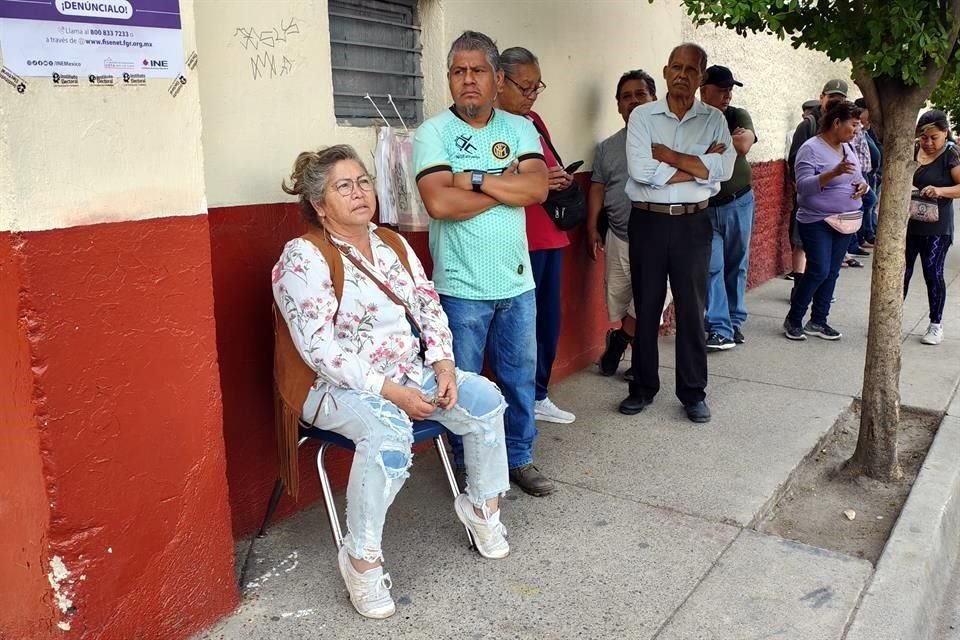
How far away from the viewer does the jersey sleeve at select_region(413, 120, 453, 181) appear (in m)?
3.31

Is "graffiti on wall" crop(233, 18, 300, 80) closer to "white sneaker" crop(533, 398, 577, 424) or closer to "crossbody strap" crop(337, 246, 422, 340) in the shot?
"crossbody strap" crop(337, 246, 422, 340)

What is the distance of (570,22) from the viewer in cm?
507

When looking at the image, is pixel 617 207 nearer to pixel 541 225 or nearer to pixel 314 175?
pixel 541 225

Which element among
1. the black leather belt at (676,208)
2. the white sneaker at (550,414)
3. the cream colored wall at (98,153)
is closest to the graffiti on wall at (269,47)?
the cream colored wall at (98,153)

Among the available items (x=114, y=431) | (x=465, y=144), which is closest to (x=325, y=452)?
(x=114, y=431)

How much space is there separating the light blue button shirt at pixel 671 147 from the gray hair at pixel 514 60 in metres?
0.74

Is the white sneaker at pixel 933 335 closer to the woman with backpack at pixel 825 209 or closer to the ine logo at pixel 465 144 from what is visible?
the woman with backpack at pixel 825 209

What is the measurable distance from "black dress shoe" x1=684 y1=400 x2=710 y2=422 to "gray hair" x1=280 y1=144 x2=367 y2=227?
2422 millimetres

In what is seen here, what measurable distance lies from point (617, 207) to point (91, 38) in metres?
3.44

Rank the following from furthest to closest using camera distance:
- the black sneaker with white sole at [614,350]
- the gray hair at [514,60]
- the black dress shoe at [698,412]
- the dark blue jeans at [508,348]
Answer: the black sneaker with white sole at [614,350] < the black dress shoe at [698,412] < the gray hair at [514,60] < the dark blue jeans at [508,348]

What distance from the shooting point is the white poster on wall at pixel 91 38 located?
2047 mm

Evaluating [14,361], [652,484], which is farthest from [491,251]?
[14,361]

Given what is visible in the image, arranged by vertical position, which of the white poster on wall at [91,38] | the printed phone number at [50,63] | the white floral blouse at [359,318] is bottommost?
the white floral blouse at [359,318]

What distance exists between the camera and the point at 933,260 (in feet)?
20.2
